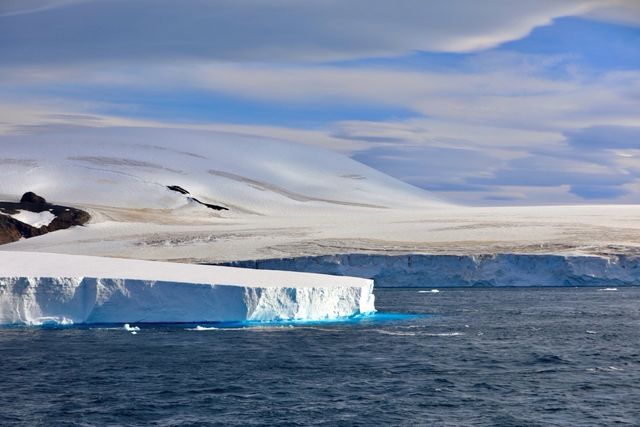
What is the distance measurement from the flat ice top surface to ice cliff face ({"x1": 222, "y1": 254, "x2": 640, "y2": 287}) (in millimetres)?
14893

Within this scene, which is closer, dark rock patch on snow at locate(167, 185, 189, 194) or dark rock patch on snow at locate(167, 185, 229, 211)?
dark rock patch on snow at locate(167, 185, 229, 211)

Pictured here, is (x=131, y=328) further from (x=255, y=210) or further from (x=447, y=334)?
(x=255, y=210)

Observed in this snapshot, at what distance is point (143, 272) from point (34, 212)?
1546 inches

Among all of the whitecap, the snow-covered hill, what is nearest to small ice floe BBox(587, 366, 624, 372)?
the whitecap

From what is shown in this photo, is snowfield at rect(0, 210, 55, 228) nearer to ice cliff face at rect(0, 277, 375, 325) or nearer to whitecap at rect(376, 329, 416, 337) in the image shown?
ice cliff face at rect(0, 277, 375, 325)

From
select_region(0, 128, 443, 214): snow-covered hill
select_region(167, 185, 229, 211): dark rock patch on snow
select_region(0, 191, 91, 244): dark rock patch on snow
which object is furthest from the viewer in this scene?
select_region(0, 128, 443, 214): snow-covered hill

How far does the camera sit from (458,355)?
2158 centimetres

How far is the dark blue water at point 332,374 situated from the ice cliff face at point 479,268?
1688 cm

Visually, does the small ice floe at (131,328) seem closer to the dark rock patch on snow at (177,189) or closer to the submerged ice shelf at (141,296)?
the submerged ice shelf at (141,296)

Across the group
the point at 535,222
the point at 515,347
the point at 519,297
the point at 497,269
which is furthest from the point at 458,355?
the point at 535,222

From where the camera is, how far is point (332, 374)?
62.4 feet

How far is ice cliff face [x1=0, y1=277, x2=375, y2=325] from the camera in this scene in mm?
25344

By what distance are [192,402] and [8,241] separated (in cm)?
4584

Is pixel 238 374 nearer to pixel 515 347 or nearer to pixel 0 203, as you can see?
pixel 515 347
